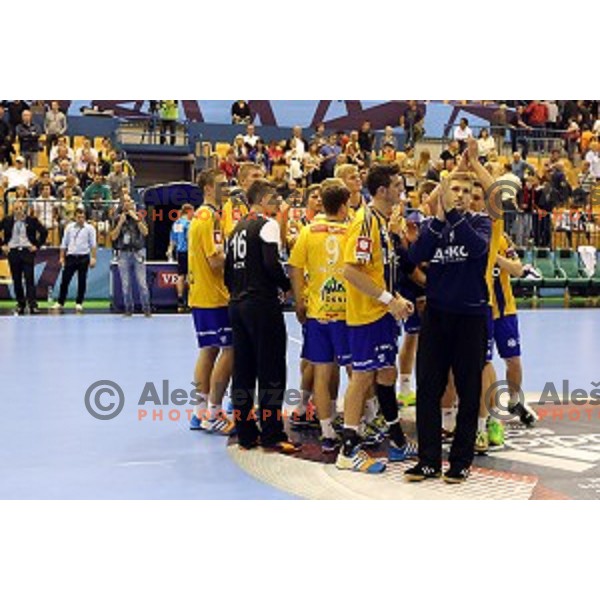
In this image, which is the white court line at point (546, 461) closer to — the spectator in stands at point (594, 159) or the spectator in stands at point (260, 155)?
the spectator in stands at point (260, 155)

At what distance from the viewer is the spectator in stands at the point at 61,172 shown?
1906 centimetres

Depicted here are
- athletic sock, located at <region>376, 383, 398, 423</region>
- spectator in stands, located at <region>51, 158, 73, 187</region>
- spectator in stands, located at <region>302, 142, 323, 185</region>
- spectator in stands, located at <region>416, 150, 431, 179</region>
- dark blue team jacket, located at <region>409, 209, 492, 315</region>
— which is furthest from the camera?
spectator in stands, located at <region>416, 150, 431, 179</region>

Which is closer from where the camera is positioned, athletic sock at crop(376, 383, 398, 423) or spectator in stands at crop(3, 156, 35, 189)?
athletic sock at crop(376, 383, 398, 423)

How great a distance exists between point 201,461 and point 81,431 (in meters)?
1.38

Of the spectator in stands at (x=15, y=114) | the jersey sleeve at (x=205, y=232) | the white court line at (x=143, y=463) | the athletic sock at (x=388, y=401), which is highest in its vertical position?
the spectator in stands at (x=15, y=114)

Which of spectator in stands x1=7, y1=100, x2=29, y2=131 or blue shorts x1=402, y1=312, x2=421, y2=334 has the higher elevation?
spectator in stands x1=7, y1=100, x2=29, y2=131

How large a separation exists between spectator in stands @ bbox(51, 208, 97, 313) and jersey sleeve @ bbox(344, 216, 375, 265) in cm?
1153

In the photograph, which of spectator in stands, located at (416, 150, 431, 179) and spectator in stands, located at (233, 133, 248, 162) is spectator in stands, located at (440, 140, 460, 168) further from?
spectator in stands, located at (233, 133, 248, 162)

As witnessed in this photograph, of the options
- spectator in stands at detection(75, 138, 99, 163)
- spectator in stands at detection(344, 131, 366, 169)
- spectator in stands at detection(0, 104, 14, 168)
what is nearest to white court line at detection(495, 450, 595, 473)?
spectator in stands at detection(344, 131, 366, 169)

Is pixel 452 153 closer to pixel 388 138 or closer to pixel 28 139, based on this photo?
pixel 388 138

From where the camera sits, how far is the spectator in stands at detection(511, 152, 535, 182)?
21703 mm

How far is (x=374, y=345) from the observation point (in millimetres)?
6328

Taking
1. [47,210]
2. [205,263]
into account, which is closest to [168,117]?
[47,210]

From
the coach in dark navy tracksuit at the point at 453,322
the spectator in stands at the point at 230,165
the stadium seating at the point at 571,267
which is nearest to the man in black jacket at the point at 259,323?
Result: the coach in dark navy tracksuit at the point at 453,322
